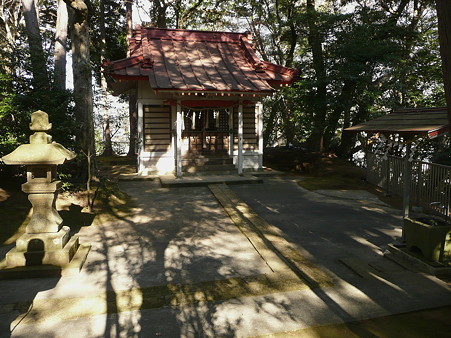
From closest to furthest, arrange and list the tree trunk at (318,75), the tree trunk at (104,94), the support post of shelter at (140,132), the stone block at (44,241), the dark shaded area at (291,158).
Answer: the stone block at (44,241) → the support post of shelter at (140,132) → the tree trunk at (318,75) → the dark shaded area at (291,158) → the tree trunk at (104,94)

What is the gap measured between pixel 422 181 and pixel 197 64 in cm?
970

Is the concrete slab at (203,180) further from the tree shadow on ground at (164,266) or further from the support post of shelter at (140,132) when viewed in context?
the tree shadow on ground at (164,266)

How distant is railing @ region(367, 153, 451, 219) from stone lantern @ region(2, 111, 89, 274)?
6.82m

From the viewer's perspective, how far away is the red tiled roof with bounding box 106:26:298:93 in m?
13.0

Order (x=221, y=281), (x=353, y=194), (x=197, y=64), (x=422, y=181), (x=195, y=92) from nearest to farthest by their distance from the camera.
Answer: (x=221, y=281), (x=422, y=181), (x=353, y=194), (x=195, y=92), (x=197, y=64)

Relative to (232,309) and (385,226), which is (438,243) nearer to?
(385,226)

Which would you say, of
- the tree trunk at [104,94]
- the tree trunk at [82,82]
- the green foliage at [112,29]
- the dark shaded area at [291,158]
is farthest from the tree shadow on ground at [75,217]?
the green foliage at [112,29]

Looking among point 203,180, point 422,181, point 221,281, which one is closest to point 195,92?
point 203,180

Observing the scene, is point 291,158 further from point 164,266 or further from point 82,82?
point 164,266

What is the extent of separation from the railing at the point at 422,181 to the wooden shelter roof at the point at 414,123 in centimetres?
75

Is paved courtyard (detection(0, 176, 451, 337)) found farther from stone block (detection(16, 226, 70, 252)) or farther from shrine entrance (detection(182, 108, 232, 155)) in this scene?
shrine entrance (detection(182, 108, 232, 155))

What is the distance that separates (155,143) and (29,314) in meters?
10.8

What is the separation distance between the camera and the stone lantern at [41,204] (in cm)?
593

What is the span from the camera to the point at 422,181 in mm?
9820
